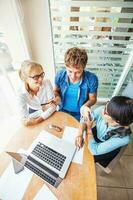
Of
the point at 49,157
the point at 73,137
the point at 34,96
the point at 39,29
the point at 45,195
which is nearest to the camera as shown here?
the point at 45,195

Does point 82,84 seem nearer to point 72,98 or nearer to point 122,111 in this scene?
point 72,98

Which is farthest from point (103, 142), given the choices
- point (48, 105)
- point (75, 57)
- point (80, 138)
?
point (75, 57)

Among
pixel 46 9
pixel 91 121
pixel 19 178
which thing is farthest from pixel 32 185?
pixel 46 9

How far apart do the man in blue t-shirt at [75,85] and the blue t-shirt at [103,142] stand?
0.12 m

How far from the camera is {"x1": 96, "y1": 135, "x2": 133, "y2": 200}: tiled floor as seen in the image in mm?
1388

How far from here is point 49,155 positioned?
36.1 inches

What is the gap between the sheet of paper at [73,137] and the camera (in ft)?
2.97

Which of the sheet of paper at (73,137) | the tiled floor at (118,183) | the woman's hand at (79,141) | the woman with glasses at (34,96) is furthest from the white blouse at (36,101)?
the tiled floor at (118,183)

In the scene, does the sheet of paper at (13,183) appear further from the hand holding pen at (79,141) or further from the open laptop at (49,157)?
the hand holding pen at (79,141)

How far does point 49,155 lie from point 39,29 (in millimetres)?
1164

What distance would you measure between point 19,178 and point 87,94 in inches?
35.7

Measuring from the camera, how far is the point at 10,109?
68.1 inches

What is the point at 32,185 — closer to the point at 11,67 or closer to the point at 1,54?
the point at 1,54

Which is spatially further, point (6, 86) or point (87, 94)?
point (6, 86)
